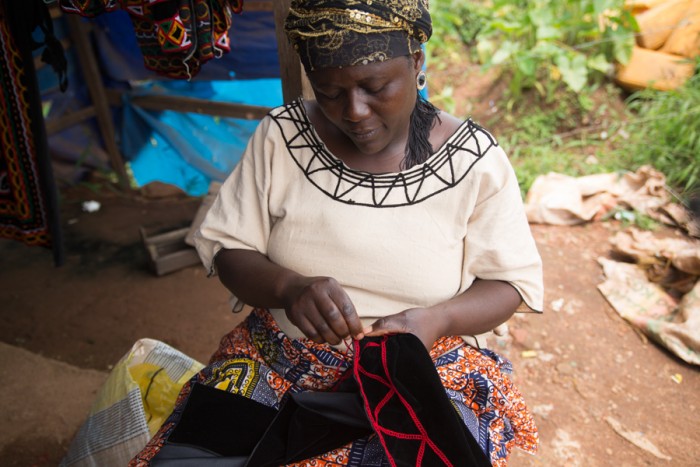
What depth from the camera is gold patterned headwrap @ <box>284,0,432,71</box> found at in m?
1.42

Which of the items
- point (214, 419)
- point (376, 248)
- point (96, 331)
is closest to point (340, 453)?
point (214, 419)

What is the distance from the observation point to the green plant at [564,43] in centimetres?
542

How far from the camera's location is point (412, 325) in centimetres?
148

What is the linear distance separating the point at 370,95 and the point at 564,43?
526cm

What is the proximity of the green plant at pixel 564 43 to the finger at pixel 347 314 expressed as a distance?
4640 mm

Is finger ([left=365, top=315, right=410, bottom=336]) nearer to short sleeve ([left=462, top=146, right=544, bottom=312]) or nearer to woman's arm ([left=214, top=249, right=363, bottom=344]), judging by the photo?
woman's arm ([left=214, top=249, right=363, bottom=344])

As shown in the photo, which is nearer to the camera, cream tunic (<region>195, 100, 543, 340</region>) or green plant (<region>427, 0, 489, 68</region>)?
cream tunic (<region>195, 100, 543, 340</region>)

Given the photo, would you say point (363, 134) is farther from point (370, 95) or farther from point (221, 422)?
point (221, 422)

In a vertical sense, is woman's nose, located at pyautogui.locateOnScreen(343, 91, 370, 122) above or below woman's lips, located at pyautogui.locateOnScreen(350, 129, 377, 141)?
above

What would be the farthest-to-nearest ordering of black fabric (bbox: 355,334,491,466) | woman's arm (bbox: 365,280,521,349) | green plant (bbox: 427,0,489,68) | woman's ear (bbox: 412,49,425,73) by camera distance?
green plant (bbox: 427,0,489,68) < woman's ear (bbox: 412,49,425,73) < woman's arm (bbox: 365,280,521,349) < black fabric (bbox: 355,334,491,466)

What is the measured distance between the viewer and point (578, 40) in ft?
19.5

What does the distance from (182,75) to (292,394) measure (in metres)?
1.33

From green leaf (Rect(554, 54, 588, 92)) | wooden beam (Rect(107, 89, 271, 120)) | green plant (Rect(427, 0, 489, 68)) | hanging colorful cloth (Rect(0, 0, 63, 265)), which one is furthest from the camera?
green plant (Rect(427, 0, 489, 68))

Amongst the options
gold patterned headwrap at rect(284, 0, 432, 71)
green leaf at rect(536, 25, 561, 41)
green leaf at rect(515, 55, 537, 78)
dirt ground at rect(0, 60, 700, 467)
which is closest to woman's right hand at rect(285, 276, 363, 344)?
gold patterned headwrap at rect(284, 0, 432, 71)
